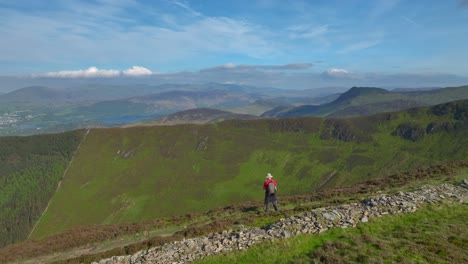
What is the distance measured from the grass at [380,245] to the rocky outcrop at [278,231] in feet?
2.31

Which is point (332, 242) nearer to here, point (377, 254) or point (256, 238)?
point (377, 254)

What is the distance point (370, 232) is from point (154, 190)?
189 metres

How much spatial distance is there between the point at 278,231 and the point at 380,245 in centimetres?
681

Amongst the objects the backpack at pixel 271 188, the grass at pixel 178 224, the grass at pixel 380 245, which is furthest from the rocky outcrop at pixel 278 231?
the backpack at pixel 271 188

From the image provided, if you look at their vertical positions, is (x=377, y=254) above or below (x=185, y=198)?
above

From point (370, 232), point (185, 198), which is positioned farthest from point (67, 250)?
point (185, 198)

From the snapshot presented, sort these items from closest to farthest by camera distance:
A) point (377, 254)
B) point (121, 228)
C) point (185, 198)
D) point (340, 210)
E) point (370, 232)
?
point (377, 254) → point (370, 232) → point (340, 210) → point (121, 228) → point (185, 198)

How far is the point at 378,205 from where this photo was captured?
83.2 ft

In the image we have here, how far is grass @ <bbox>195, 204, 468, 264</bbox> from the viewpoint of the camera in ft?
59.1

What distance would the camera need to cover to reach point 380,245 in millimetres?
19234

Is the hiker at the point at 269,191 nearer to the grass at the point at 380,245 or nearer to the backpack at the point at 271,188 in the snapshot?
the backpack at the point at 271,188

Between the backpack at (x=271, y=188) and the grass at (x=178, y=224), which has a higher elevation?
the backpack at (x=271, y=188)

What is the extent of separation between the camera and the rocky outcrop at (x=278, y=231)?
2138cm

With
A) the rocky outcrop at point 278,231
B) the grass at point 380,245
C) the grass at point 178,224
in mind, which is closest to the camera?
the grass at point 380,245
